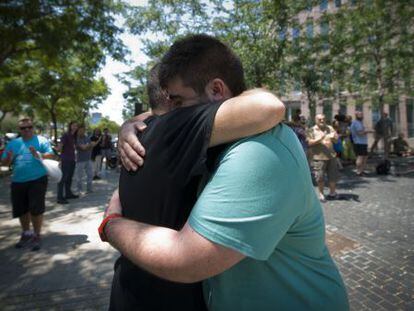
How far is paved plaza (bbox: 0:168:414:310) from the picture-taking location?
3393 mm

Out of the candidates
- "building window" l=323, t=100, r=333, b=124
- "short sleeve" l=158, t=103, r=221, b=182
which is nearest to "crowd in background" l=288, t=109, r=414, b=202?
"building window" l=323, t=100, r=333, b=124

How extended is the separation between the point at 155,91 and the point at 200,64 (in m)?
0.33

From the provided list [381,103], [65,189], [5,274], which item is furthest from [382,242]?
[381,103]

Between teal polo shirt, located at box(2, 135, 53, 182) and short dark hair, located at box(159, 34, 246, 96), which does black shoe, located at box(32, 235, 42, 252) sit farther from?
short dark hair, located at box(159, 34, 246, 96)

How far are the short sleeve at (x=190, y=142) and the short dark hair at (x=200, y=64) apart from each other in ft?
0.70

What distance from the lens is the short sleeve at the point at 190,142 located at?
962 mm

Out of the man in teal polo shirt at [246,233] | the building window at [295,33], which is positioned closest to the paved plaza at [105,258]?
the man in teal polo shirt at [246,233]

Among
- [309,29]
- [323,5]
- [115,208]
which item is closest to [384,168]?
[309,29]

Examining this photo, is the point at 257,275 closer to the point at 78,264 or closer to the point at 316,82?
the point at 78,264

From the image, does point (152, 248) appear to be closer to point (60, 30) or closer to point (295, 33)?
point (60, 30)

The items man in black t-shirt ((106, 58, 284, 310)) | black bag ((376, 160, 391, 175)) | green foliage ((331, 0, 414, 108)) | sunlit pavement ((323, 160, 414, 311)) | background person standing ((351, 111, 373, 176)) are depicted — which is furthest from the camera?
green foliage ((331, 0, 414, 108))

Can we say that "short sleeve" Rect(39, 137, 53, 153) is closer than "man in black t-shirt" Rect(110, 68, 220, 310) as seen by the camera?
No

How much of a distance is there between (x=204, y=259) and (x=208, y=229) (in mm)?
83

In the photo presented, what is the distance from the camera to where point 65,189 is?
8844mm
